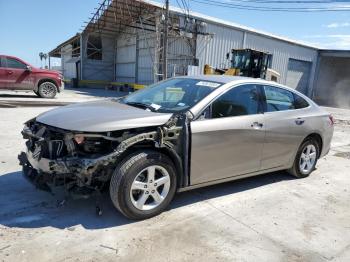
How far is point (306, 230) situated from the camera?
12.2 feet

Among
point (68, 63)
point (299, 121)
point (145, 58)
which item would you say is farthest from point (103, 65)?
point (299, 121)

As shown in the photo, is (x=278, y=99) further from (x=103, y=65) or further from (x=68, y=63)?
(x=68, y=63)

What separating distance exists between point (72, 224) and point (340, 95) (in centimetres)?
3686

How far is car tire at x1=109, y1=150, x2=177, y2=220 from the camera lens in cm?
339

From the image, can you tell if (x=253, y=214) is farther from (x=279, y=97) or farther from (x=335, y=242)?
(x=279, y=97)

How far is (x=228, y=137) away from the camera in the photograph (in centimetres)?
410

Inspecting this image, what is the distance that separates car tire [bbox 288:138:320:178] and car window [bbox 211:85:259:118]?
1323 millimetres

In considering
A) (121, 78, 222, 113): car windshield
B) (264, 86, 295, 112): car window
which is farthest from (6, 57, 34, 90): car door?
(264, 86, 295, 112): car window

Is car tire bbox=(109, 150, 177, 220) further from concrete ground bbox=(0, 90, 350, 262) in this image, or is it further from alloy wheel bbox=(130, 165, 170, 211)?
concrete ground bbox=(0, 90, 350, 262)

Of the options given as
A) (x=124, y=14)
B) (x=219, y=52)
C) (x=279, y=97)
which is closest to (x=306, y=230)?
(x=279, y=97)

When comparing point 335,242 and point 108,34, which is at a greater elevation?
point 108,34

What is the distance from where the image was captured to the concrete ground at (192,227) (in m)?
3.05

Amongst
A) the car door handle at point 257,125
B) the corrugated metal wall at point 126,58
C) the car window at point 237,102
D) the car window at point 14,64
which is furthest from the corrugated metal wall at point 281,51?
the car door handle at point 257,125

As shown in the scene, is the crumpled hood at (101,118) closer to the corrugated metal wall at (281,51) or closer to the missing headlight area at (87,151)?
the missing headlight area at (87,151)
